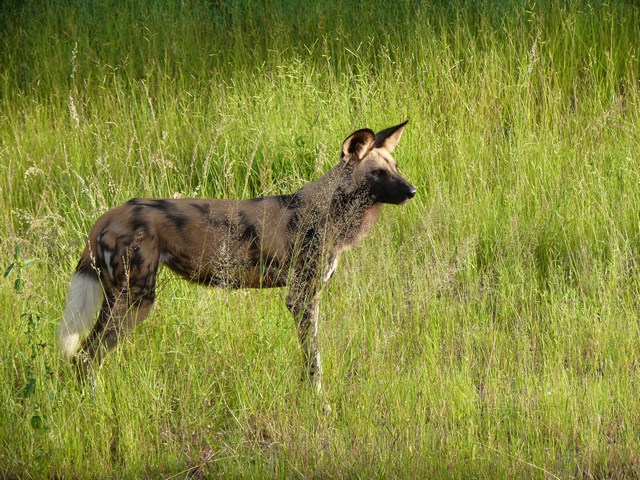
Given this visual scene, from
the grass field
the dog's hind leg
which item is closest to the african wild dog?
the dog's hind leg

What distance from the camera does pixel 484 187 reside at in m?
6.00

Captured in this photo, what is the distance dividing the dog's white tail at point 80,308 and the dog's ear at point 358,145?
4.42 feet

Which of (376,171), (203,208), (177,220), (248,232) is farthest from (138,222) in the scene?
(376,171)

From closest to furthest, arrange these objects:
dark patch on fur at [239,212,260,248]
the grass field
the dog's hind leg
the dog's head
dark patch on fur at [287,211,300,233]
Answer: the grass field, the dog's hind leg, dark patch on fur at [239,212,260,248], dark patch on fur at [287,211,300,233], the dog's head

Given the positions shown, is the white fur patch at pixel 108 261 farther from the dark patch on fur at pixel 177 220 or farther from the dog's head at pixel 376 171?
the dog's head at pixel 376 171

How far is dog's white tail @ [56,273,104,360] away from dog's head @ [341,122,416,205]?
1.37 metres

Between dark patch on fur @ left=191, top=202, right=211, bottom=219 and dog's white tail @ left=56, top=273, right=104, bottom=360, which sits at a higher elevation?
dark patch on fur @ left=191, top=202, right=211, bottom=219

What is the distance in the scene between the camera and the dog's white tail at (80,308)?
4.17 metres

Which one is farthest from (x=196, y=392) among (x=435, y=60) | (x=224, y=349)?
(x=435, y=60)

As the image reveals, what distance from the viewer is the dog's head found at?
15.7 feet

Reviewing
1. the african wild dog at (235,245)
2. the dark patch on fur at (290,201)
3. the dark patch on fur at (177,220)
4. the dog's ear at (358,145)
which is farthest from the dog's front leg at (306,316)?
the dog's ear at (358,145)

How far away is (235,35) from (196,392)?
457 centimetres

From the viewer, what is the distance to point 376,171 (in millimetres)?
4852

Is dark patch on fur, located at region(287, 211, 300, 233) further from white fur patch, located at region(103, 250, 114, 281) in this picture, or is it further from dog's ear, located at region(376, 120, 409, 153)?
white fur patch, located at region(103, 250, 114, 281)
